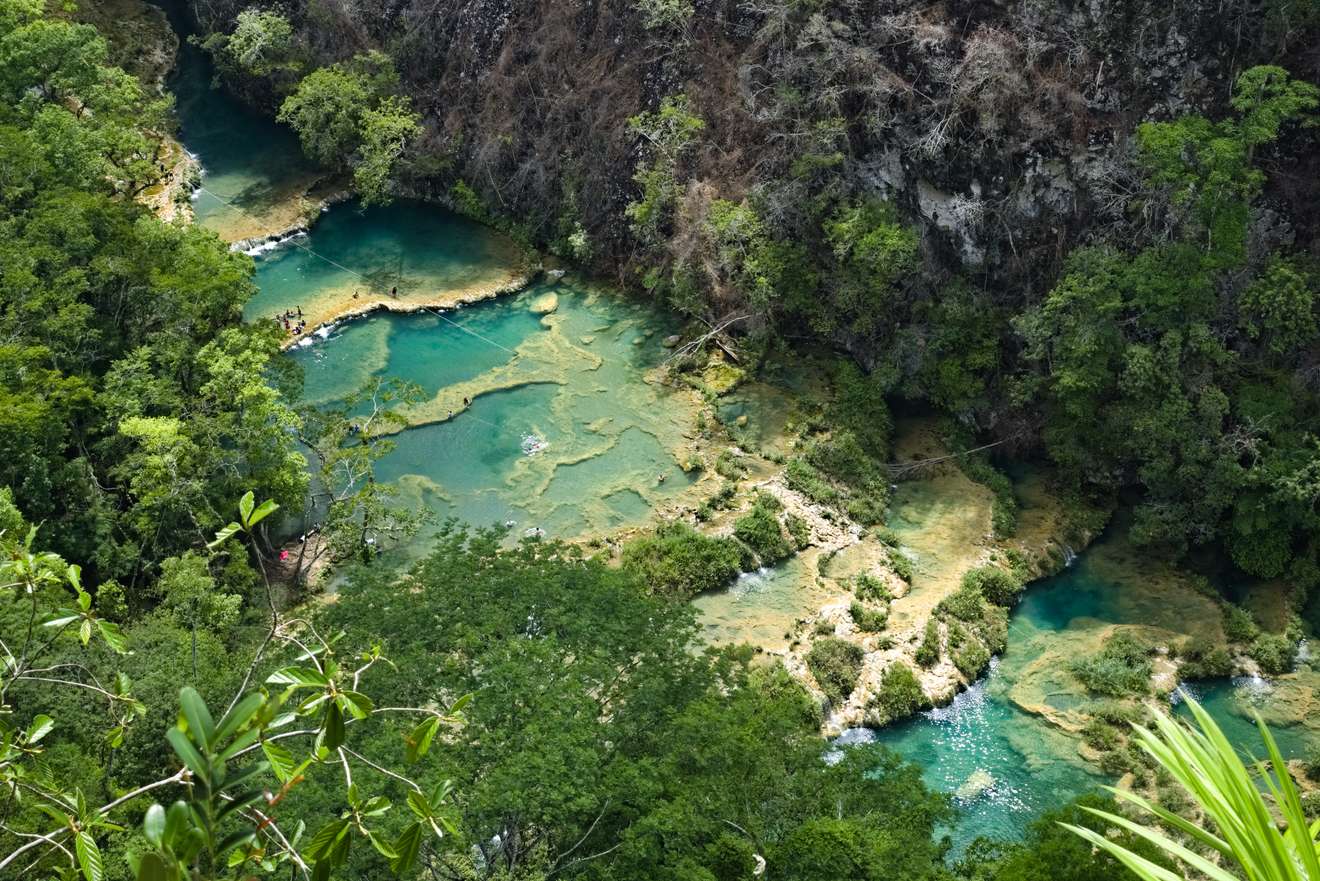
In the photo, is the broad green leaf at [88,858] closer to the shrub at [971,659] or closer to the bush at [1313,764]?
the shrub at [971,659]

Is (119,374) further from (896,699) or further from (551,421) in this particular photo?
(896,699)

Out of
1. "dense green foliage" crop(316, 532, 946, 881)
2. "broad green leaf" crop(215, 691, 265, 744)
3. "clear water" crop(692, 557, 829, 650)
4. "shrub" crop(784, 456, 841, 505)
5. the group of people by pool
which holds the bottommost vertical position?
"clear water" crop(692, 557, 829, 650)

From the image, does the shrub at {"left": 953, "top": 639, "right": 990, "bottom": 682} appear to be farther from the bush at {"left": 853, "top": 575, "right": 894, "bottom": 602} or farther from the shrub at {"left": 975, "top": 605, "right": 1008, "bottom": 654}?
the bush at {"left": 853, "top": 575, "right": 894, "bottom": 602}

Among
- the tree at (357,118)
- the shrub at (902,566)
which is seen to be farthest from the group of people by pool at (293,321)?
the shrub at (902,566)

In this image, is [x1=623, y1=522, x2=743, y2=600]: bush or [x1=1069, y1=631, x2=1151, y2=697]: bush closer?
[x1=1069, y1=631, x2=1151, y2=697]: bush

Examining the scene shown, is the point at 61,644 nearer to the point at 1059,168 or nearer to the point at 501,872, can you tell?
the point at 501,872

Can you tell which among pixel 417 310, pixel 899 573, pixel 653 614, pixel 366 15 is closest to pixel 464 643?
pixel 653 614

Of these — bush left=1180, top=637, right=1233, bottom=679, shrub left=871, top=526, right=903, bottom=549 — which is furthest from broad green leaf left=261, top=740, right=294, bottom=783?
bush left=1180, top=637, right=1233, bottom=679
